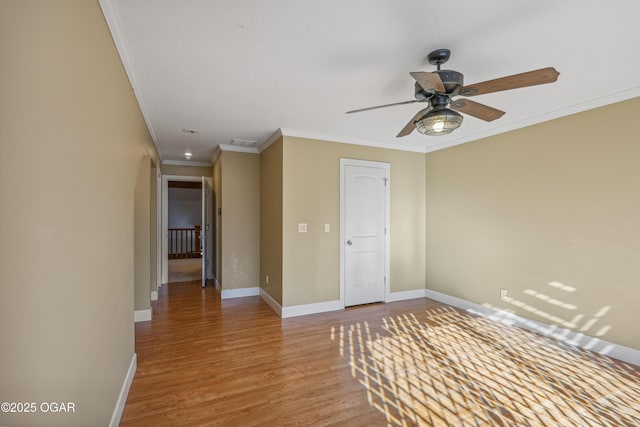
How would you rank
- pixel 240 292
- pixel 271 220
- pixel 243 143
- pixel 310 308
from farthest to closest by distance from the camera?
pixel 240 292 < pixel 243 143 < pixel 271 220 < pixel 310 308

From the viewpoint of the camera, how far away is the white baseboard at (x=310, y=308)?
13.1ft

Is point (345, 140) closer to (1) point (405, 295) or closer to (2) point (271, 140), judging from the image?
(2) point (271, 140)

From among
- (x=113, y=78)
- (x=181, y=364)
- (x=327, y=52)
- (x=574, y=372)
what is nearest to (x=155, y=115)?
(x=113, y=78)

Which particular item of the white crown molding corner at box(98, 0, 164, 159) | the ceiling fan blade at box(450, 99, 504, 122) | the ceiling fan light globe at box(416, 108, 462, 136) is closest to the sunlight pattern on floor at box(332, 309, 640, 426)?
the ceiling fan light globe at box(416, 108, 462, 136)

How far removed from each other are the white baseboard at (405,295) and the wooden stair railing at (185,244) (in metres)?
7.15

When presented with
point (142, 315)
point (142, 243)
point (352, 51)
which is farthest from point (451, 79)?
point (142, 315)

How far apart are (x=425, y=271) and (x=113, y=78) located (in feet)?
16.0

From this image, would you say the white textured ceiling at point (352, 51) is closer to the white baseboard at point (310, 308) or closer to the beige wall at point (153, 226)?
the beige wall at point (153, 226)

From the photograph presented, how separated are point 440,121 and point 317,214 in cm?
237

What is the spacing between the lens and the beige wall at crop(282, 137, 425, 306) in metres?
4.01

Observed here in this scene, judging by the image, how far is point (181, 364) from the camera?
9.04 ft

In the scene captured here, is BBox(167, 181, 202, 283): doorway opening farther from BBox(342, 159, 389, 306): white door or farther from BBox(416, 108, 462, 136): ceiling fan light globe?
BBox(416, 108, 462, 136): ceiling fan light globe

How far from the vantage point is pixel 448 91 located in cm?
210

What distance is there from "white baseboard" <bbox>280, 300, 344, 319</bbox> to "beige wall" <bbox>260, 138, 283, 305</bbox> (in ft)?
0.56
